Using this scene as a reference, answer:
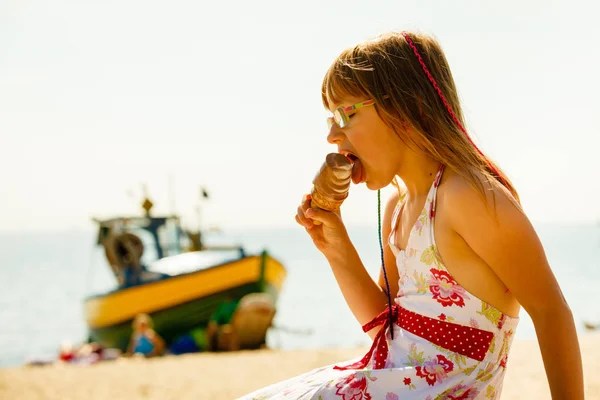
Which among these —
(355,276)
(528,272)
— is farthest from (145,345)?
(528,272)

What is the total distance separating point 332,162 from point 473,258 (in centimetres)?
53

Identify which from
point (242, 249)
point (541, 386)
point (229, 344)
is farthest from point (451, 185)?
point (242, 249)

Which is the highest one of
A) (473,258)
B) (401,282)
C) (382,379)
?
(473,258)

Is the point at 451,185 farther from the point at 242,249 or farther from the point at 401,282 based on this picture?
the point at 242,249

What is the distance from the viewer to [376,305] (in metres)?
2.20

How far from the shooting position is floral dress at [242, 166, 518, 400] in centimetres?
168

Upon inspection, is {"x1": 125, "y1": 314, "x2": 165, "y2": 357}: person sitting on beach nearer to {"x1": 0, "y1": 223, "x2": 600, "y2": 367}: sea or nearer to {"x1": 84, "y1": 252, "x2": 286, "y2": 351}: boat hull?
{"x1": 84, "y1": 252, "x2": 286, "y2": 351}: boat hull

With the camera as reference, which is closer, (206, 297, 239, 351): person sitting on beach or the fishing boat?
(206, 297, 239, 351): person sitting on beach

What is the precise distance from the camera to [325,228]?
2.20m

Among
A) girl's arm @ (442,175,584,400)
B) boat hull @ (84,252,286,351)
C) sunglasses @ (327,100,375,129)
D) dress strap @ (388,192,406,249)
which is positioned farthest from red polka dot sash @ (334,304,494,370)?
boat hull @ (84,252,286,351)

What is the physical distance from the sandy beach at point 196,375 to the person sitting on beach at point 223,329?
308cm

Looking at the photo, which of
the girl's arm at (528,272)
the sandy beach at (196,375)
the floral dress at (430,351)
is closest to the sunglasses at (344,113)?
the floral dress at (430,351)

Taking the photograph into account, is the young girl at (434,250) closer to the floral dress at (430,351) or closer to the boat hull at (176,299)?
the floral dress at (430,351)

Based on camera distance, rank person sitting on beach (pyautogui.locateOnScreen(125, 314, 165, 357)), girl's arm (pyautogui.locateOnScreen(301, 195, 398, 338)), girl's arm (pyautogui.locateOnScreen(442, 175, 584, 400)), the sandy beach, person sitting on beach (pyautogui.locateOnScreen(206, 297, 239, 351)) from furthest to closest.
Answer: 1. person sitting on beach (pyautogui.locateOnScreen(206, 297, 239, 351))
2. person sitting on beach (pyautogui.locateOnScreen(125, 314, 165, 357))
3. the sandy beach
4. girl's arm (pyautogui.locateOnScreen(301, 195, 398, 338))
5. girl's arm (pyautogui.locateOnScreen(442, 175, 584, 400))
